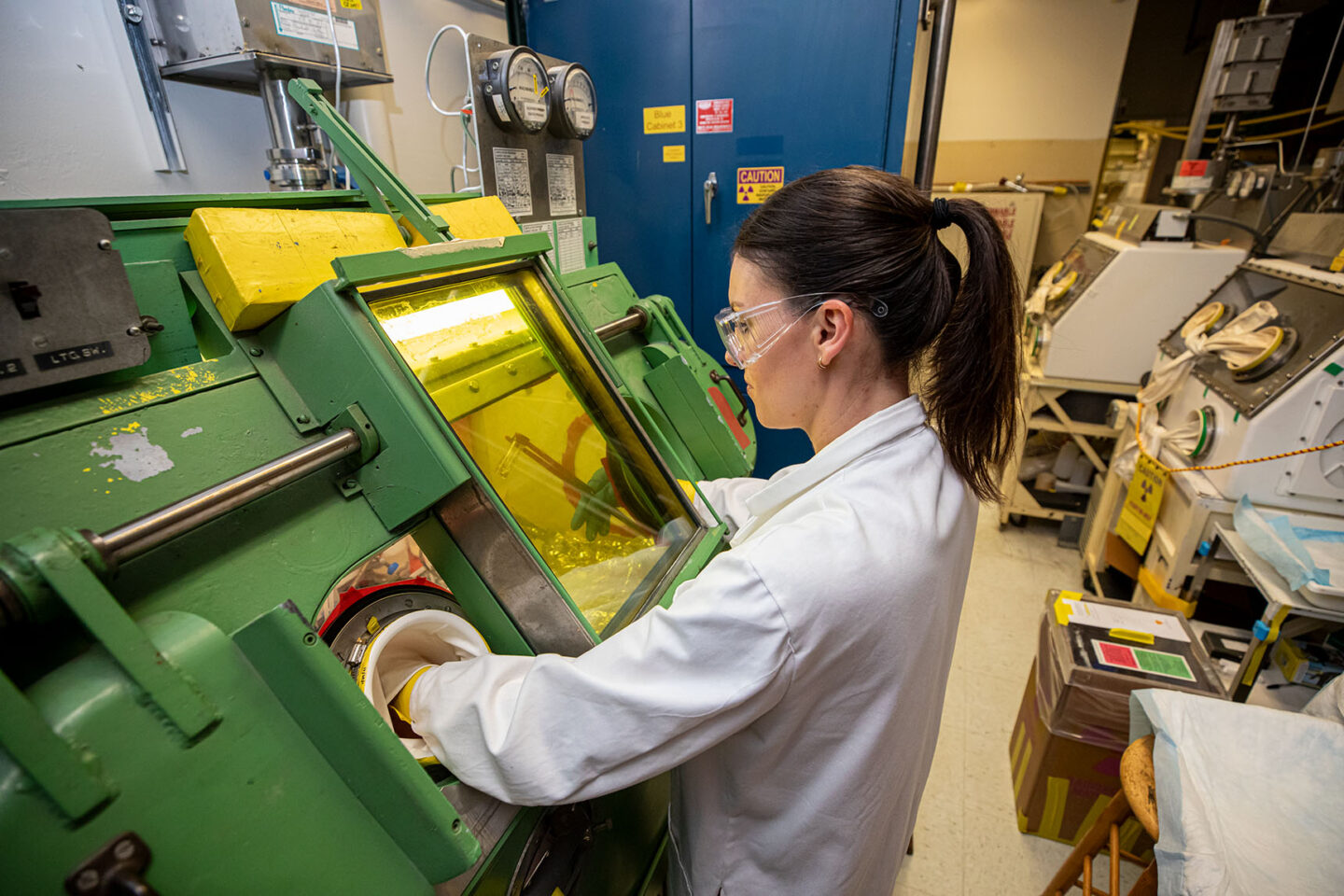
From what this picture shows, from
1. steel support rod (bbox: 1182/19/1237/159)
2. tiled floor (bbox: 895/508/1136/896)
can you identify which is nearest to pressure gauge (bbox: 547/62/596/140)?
tiled floor (bbox: 895/508/1136/896)

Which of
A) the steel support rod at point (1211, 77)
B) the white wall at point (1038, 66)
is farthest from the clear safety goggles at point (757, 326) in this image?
the white wall at point (1038, 66)

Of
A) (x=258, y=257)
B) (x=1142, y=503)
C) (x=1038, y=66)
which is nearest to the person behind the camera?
(x=258, y=257)

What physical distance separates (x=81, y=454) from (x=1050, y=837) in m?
2.78

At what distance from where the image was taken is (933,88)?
8.62 ft

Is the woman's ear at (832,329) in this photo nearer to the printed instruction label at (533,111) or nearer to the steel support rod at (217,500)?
the steel support rod at (217,500)

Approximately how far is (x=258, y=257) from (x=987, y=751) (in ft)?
9.23

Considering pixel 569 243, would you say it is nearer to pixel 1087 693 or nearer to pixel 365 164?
pixel 365 164

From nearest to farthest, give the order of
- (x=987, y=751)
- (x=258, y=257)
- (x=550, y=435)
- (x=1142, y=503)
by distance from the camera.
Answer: (x=258, y=257) < (x=550, y=435) < (x=987, y=751) < (x=1142, y=503)

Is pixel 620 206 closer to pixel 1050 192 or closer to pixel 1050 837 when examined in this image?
pixel 1050 837

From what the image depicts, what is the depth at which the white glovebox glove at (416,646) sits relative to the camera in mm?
1006

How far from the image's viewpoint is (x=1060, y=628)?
2088 mm

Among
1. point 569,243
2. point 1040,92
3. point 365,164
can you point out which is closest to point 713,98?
point 569,243

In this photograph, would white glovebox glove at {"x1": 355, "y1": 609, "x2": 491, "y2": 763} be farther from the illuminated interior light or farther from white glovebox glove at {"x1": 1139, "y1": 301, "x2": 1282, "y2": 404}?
white glovebox glove at {"x1": 1139, "y1": 301, "x2": 1282, "y2": 404}

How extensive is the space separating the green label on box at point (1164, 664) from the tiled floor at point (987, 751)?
723mm
